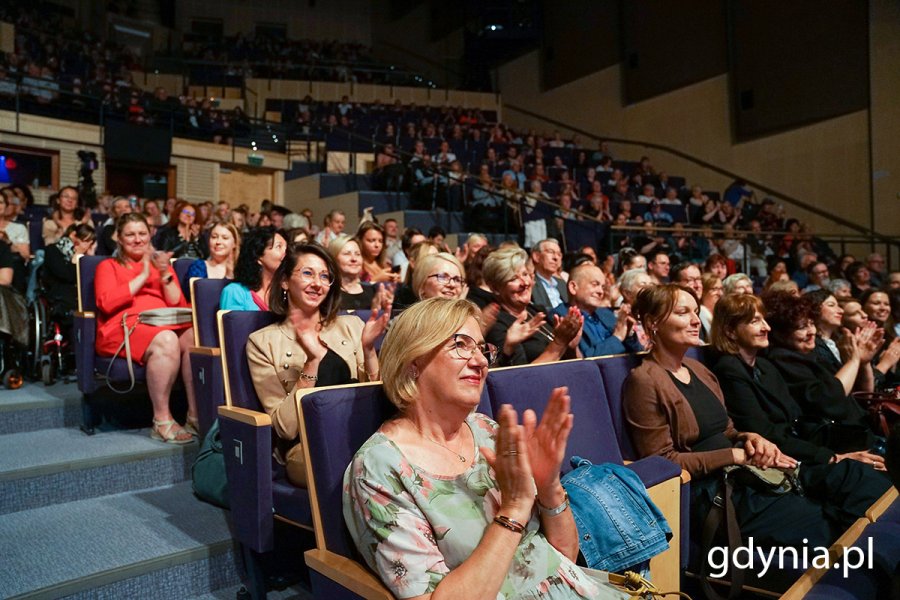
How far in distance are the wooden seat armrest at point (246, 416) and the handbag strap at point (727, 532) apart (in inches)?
44.4

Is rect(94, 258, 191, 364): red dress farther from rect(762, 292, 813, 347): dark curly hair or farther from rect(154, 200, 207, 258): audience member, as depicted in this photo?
rect(762, 292, 813, 347): dark curly hair

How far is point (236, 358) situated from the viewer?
1.82 meters

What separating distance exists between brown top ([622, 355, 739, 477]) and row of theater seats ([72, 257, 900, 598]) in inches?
1.8

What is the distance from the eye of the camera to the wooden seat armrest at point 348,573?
1053 millimetres

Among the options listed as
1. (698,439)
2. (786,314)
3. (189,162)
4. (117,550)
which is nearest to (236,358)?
(117,550)

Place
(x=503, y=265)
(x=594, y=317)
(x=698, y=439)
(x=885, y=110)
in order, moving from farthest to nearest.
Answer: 1. (x=885, y=110)
2. (x=594, y=317)
3. (x=503, y=265)
4. (x=698, y=439)

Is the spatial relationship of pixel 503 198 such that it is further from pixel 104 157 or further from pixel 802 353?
pixel 104 157

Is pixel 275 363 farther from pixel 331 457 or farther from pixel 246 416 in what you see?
pixel 331 457

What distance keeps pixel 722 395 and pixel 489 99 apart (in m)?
11.6

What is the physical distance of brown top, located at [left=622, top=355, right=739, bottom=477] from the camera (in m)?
1.79

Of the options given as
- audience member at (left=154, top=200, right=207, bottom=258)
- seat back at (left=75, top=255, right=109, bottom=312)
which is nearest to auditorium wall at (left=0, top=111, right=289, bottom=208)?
audience member at (left=154, top=200, right=207, bottom=258)

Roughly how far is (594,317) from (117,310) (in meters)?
1.90

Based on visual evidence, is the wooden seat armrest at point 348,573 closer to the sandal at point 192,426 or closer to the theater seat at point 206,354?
the theater seat at point 206,354

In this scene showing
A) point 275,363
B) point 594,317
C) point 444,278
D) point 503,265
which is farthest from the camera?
point 594,317
